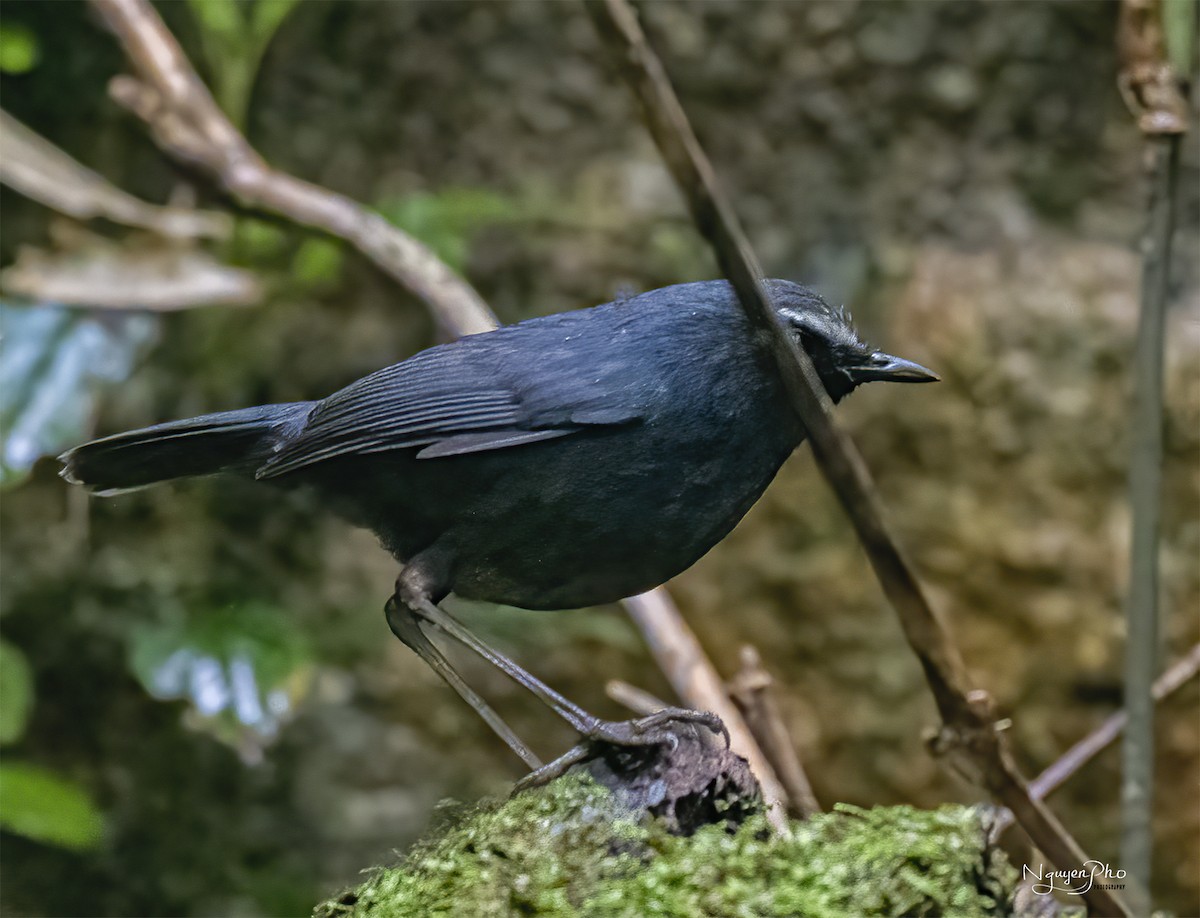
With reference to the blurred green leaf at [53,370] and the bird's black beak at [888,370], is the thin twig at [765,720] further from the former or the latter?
the blurred green leaf at [53,370]

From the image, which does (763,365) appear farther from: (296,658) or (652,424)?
(296,658)

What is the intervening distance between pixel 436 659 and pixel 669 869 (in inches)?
25.1

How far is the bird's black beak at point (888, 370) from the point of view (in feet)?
6.35

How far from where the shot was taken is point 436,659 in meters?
2.09

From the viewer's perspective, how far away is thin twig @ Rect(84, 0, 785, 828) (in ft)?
11.9

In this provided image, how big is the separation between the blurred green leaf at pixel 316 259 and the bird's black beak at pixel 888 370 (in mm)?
2477

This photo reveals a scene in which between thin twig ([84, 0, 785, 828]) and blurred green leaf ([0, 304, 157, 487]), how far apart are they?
63 cm

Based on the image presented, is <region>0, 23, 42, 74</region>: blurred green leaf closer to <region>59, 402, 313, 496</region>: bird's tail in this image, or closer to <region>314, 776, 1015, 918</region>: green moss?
<region>59, 402, 313, 496</region>: bird's tail

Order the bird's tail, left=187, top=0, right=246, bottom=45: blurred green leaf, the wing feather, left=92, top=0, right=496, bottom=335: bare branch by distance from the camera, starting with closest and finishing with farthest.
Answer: the wing feather → the bird's tail → left=92, top=0, right=496, bottom=335: bare branch → left=187, top=0, right=246, bottom=45: blurred green leaf

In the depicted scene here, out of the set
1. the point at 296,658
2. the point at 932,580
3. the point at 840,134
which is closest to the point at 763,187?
the point at 840,134

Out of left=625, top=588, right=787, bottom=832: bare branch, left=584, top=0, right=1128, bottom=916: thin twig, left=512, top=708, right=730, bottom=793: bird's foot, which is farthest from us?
left=625, top=588, right=787, bottom=832: bare branch

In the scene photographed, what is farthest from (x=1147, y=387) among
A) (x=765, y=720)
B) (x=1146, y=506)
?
(x=765, y=720)

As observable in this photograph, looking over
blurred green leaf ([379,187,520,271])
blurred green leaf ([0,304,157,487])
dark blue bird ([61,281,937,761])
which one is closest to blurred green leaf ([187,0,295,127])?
blurred green leaf ([379,187,520,271])
